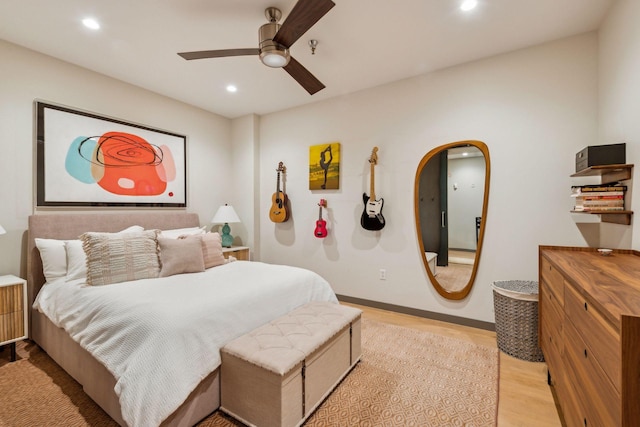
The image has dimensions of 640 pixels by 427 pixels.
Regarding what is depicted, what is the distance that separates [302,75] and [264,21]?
477 millimetres

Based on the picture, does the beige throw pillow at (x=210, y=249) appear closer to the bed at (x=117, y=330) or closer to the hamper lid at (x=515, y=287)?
the bed at (x=117, y=330)

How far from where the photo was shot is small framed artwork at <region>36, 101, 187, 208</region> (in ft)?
9.02

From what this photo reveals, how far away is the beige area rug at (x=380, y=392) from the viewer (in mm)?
1667

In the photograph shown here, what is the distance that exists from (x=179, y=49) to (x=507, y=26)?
9.18 feet

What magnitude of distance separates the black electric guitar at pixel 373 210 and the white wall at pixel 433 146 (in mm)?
84

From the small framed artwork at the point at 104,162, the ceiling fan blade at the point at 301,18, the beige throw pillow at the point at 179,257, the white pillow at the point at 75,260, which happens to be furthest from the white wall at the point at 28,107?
the ceiling fan blade at the point at 301,18

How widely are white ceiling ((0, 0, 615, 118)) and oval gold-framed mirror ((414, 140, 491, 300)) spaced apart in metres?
0.96

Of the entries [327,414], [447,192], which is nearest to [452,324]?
[447,192]

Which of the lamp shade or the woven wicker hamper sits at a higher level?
the lamp shade

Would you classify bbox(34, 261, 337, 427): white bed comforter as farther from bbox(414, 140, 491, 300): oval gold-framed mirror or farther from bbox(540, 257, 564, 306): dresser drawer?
bbox(540, 257, 564, 306): dresser drawer

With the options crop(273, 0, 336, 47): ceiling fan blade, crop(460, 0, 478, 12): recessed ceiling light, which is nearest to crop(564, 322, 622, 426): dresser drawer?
crop(273, 0, 336, 47): ceiling fan blade

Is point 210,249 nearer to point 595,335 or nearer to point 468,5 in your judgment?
point 595,335

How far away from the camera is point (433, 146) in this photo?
3119 mm

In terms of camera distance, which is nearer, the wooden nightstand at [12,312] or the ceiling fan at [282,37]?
the ceiling fan at [282,37]
